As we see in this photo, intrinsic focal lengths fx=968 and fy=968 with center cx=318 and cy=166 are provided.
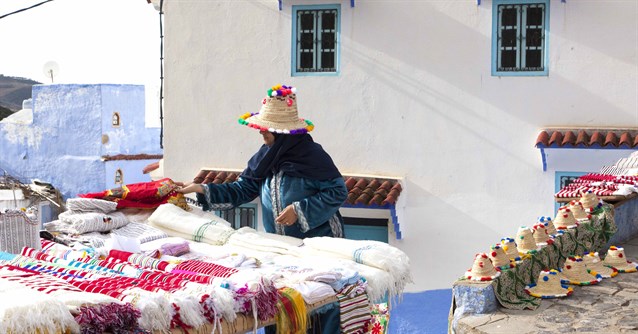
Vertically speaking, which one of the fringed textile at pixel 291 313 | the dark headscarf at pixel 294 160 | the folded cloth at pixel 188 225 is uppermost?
the dark headscarf at pixel 294 160

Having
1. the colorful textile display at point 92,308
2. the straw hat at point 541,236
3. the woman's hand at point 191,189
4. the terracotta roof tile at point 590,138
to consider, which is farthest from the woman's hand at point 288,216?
the terracotta roof tile at point 590,138

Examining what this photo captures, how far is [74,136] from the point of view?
26.9 metres

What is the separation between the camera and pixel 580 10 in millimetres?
13203

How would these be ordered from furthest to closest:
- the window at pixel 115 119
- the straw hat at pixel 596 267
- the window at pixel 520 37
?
the window at pixel 115 119 < the window at pixel 520 37 < the straw hat at pixel 596 267

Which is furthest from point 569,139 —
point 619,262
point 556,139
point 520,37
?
point 619,262

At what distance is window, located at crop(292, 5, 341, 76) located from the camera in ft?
46.6

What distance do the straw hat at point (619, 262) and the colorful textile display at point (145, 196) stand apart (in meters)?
3.44

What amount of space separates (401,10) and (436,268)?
147 inches

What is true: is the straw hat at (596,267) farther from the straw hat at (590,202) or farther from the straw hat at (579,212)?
the straw hat at (590,202)

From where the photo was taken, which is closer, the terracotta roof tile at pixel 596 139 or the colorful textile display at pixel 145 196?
the colorful textile display at pixel 145 196

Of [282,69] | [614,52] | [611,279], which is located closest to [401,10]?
[282,69]

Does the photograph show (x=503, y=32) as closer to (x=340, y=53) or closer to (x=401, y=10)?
(x=401, y=10)

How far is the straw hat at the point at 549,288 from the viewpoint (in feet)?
22.1

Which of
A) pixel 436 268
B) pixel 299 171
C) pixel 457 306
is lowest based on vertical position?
pixel 436 268
